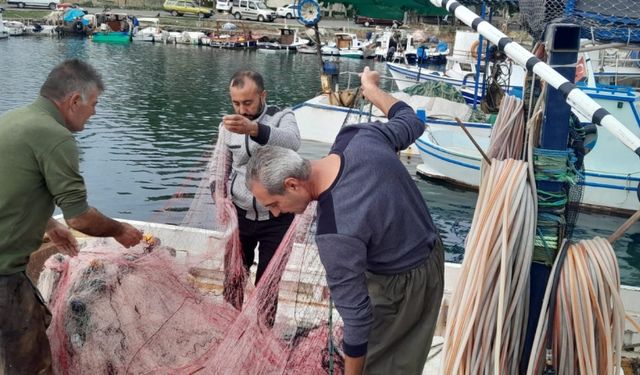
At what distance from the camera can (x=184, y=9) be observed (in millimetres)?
60469

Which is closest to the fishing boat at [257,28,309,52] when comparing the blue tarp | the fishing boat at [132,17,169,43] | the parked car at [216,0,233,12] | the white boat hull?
the fishing boat at [132,17,169,43]

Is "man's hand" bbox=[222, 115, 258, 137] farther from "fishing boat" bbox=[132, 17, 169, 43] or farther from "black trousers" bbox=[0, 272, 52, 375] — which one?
"fishing boat" bbox=[132, 17, 169, 43]

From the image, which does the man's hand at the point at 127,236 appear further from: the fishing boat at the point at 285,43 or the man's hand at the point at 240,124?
the fishing boat at the point at 285,43

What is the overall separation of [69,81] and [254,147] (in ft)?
4.08

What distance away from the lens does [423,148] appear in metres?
13.7

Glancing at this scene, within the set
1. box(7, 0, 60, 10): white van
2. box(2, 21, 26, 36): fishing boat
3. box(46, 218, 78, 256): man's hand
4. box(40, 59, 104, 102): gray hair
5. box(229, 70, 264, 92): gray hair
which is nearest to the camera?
box(40, 59, 104, 102): gray hair

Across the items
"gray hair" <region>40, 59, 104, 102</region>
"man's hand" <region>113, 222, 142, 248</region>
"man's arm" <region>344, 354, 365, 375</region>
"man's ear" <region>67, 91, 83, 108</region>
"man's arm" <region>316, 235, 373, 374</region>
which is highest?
"gray hair" <region>40, 59, 104, 102</region>

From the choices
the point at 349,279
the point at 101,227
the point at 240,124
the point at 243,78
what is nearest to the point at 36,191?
the point at 101,227

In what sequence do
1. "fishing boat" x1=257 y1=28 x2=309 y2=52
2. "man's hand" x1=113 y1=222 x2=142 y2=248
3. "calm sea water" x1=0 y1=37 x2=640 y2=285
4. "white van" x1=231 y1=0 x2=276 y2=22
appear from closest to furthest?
"man's hand" x1=113 y1=222 x2=142 y2=248
"calm sea water" x1=0 y1=37 x2=640 y2=285
"fishing boat" x1=257 y1=28 x2=309 y2=52
"white van" x1=231 y1=0 x2=276 y2=22

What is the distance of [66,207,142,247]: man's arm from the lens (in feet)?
9.93

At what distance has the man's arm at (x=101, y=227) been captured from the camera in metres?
3.03

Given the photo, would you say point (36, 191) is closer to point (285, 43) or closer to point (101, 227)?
point (101, 227)

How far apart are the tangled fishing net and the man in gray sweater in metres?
0.10

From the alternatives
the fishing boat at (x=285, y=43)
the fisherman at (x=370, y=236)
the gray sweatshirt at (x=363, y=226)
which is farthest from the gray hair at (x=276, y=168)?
the fishing boat at (x=285, y=43)
